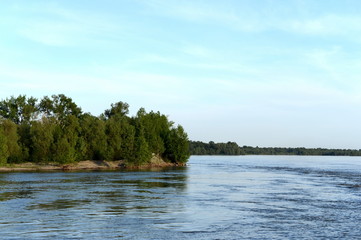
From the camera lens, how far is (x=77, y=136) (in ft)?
400

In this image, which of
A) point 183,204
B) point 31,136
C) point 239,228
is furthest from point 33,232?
point 31,136

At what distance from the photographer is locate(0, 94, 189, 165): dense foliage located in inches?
4542

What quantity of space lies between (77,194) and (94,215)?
1644 cm

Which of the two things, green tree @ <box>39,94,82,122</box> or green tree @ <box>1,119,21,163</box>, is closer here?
green tree @ <box>1,119,21,163</box>

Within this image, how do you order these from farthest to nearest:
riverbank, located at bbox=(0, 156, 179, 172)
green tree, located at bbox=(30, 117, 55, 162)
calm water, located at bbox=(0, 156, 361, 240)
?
1. green tree, located at bbox=(30, 117, 55, 162)
2. riverbank, located at bbox=(0, 156, 179, 172)
3. calm water, located at bbox=(0, 156, 361, 240)

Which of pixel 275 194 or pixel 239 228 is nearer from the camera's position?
pixel 239 228

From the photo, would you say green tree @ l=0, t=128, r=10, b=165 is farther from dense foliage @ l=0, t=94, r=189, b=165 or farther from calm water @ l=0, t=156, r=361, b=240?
calm water @ l=0, t=156, r=361, b=240

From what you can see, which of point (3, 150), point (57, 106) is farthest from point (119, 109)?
point (3, 150)

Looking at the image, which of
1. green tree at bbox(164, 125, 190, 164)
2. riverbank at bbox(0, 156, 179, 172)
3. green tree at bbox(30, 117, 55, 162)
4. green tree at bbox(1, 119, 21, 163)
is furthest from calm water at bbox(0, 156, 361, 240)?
green tree at bbox(164, 125, 190, 164)

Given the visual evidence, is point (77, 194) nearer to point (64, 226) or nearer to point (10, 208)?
point (10, 208)

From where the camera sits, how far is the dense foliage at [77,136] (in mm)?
115375

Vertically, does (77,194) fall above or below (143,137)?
below

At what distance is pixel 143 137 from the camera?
13200 centimetres

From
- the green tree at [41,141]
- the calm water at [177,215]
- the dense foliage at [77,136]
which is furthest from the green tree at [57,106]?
the calm water at [177,215]
